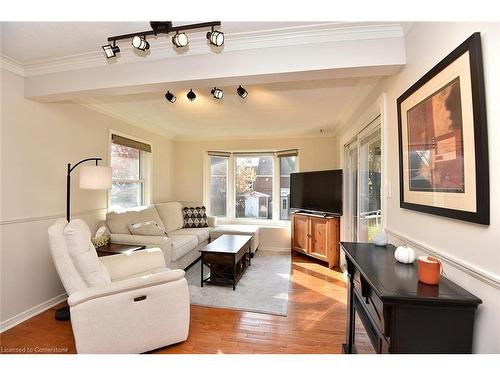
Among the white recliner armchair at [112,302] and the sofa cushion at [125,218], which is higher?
the sofa cushion at [125,218]

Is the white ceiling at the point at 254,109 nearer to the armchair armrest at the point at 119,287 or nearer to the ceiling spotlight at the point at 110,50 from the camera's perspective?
the ceiling spotlight at the point at 110,50

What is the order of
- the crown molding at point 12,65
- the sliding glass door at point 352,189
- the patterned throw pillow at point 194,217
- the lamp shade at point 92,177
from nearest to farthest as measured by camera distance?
the crown molding at point 12,65, the lamp shade at point 92,177, the sliding glass door at point 352,189, the patterned throw pillow at point 194,217

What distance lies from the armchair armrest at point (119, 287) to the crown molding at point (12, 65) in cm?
213

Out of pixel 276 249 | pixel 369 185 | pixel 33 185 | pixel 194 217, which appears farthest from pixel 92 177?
pixel 276 249

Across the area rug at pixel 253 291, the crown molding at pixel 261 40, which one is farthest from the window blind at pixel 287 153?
the crown molding at pixel 261 40

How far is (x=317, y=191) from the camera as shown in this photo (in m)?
4.24

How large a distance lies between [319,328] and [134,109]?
11.9 ft

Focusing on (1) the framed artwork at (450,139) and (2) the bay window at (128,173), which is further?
(2) the bay window at (128,173)

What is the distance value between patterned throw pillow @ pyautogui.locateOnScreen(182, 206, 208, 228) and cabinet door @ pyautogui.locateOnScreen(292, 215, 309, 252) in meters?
1.79

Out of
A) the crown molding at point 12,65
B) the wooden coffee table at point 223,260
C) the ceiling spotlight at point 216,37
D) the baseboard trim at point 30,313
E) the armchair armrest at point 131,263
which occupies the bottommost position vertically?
the baseboard trim at point 30,313

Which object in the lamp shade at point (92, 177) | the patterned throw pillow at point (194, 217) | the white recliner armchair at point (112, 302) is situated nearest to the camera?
the white recliner armchair at point (112, 302)

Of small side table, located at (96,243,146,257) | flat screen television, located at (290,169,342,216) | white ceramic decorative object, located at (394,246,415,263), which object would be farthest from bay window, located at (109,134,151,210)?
white ceramic decorative object, located at (394,246,415,263)

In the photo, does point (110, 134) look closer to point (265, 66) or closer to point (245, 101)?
point (245, 101)

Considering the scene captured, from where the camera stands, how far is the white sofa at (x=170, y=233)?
3.13 m
